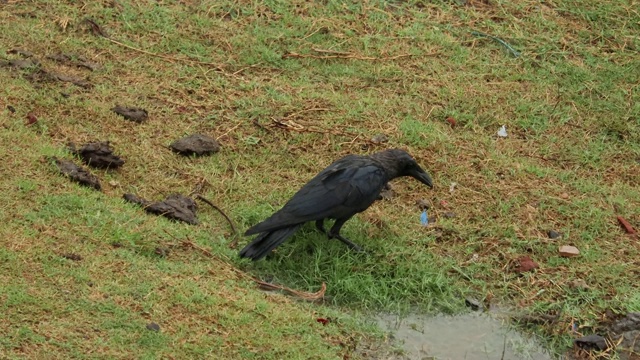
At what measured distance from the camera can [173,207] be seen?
22.0 ft

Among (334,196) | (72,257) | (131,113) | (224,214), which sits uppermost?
(72,257)

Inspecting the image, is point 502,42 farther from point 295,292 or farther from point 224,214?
point 295,292

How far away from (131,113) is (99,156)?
85cm

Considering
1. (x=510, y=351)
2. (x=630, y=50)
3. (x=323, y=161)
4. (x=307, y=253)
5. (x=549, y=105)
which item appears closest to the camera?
(x=510, y=351)

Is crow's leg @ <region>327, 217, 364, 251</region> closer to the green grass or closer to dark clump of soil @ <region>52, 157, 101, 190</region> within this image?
the green grass

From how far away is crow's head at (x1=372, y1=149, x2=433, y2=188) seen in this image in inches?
276

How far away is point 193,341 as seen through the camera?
5277 mm

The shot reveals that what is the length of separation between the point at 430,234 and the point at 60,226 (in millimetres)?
2486

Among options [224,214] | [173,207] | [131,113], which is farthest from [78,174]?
[131,113]

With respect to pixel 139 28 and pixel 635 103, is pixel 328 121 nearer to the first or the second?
pixel 139 28

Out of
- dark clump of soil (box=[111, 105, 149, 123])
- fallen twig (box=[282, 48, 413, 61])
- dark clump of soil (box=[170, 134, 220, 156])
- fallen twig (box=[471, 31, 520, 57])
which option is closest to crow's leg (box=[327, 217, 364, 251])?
dark clump of soil (box=[170, 134, 220, 156])

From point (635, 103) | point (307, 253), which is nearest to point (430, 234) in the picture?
point (307, 253)

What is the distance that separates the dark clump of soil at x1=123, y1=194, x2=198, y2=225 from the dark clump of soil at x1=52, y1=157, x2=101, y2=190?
23cm

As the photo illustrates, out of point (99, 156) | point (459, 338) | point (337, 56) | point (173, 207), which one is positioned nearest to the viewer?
point (459, 338)
